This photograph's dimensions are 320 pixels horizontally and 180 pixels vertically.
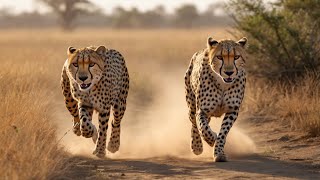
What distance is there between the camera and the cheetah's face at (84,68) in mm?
6812

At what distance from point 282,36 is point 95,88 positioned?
5.33 meters

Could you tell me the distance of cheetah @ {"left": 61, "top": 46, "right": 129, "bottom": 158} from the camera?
6.88 m

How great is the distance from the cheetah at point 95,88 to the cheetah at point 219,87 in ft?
2.78

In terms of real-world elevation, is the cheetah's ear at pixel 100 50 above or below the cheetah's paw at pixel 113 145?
above

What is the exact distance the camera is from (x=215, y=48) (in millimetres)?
6863

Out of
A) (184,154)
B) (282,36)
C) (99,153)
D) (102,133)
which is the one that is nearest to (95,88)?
(102,133)

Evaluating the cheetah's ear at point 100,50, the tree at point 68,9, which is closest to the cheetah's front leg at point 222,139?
the cheetah's ear at point 100,50

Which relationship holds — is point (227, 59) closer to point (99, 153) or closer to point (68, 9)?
point (99, 153)

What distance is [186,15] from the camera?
61.8 metres

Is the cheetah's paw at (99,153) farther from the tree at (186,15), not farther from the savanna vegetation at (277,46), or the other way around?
the tree at (186,15)

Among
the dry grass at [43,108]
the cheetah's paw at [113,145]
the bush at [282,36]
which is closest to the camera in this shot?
the dry grass at [43,108]

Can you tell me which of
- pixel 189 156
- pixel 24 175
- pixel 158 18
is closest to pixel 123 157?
pixel 189 156

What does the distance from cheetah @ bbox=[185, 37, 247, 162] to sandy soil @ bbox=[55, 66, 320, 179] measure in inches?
11.4

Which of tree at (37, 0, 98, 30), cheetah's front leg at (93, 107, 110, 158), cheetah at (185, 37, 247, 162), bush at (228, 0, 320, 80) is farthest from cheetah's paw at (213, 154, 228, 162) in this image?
tree at (37, 0, 98, 30)
